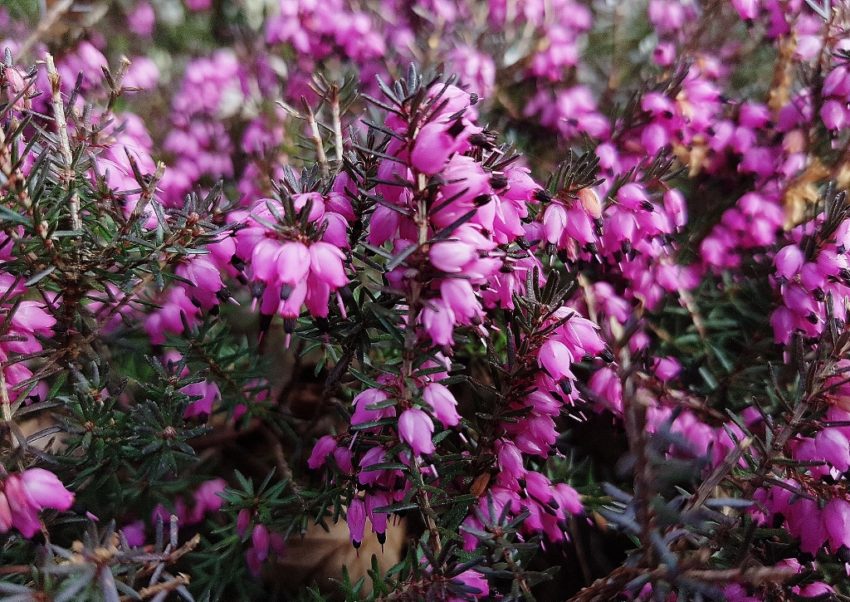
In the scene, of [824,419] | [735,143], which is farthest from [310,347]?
[735,143]

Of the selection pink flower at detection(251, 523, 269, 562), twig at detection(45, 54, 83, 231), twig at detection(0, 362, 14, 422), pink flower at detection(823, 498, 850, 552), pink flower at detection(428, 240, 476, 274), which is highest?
twig at detection(45, 54, 83, 231)

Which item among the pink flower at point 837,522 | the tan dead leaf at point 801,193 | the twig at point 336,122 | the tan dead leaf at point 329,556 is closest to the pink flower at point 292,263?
the twig at point 336,122

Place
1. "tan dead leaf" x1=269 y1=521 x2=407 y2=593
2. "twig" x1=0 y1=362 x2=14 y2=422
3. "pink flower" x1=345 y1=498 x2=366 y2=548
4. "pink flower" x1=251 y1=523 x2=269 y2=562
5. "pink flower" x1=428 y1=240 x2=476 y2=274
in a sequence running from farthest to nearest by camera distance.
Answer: "tan dead leaf" x1=269 y1=521 x2=407 y2=593 → "pink flower" x1=251 y1=523 x2=269 y2=562 → "pink flower" x1=345 y1=498 x2=366 y2=548 → "twig" x1=0 y1=362 x2=14 y2=422 → "pink flower" x1=428 y1=240 x2=476 y2=274

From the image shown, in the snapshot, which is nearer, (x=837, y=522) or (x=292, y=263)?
(x=292, y=263)

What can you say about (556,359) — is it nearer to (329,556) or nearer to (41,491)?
(41,491)

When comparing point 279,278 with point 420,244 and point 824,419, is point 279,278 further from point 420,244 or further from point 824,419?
point 824,419

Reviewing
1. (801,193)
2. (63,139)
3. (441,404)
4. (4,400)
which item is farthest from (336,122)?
(801,193)

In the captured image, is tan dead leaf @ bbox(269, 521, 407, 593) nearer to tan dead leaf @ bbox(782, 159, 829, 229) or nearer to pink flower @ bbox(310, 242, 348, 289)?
pink flower @ bbox(310, 242, 348, 289)

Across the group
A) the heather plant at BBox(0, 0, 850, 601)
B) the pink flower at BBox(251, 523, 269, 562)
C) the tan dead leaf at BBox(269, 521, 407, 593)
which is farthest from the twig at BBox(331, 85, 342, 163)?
the tan dead leaf at BBox(269, 521, 407, 593)

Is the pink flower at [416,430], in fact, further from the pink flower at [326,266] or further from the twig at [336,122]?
the twig at [336,122]
